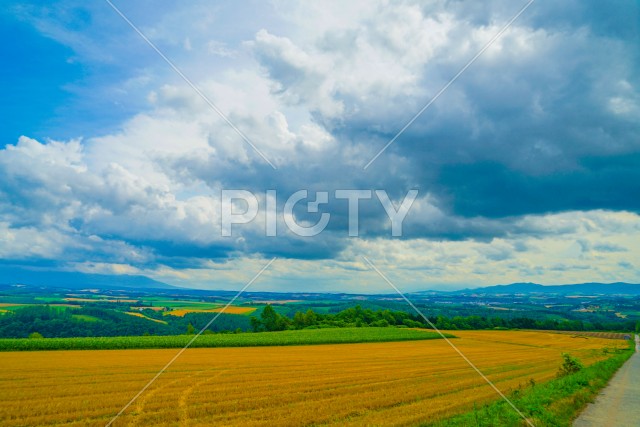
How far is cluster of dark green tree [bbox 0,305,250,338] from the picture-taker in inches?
3632

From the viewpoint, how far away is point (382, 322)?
114 meters

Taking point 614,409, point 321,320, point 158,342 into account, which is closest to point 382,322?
point 321,320

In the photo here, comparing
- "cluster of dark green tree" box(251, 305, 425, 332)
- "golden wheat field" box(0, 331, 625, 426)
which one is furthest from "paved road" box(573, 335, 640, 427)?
"cluster of dark green tree" box(251, 305, 425, 332)

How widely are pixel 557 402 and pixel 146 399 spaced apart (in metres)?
17.0

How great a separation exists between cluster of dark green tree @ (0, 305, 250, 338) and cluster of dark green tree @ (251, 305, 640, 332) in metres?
10.8

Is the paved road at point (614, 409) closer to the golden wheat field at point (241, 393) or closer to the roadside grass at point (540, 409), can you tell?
the roadside grass at point (540, 409)

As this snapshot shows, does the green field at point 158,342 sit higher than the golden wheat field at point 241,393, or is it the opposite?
the golden wheat field at point 241,393

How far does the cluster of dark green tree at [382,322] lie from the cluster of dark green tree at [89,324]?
35.5 ft

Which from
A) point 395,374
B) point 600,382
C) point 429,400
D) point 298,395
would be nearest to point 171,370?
point 298,395

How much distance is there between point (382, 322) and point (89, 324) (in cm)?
7338

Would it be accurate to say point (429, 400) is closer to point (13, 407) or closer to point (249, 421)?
point (249, 421)

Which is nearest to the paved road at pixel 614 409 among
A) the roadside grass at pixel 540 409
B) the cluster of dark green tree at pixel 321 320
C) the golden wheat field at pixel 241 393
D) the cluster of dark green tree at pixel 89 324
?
the roadside grass at pixel 540 409

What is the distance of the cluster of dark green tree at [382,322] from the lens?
359ft

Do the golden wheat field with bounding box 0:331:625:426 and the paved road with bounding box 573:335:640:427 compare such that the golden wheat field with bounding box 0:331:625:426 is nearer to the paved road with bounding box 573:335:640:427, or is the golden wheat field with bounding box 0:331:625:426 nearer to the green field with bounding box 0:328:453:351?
the paved road with bounding box 573:335:640:427
